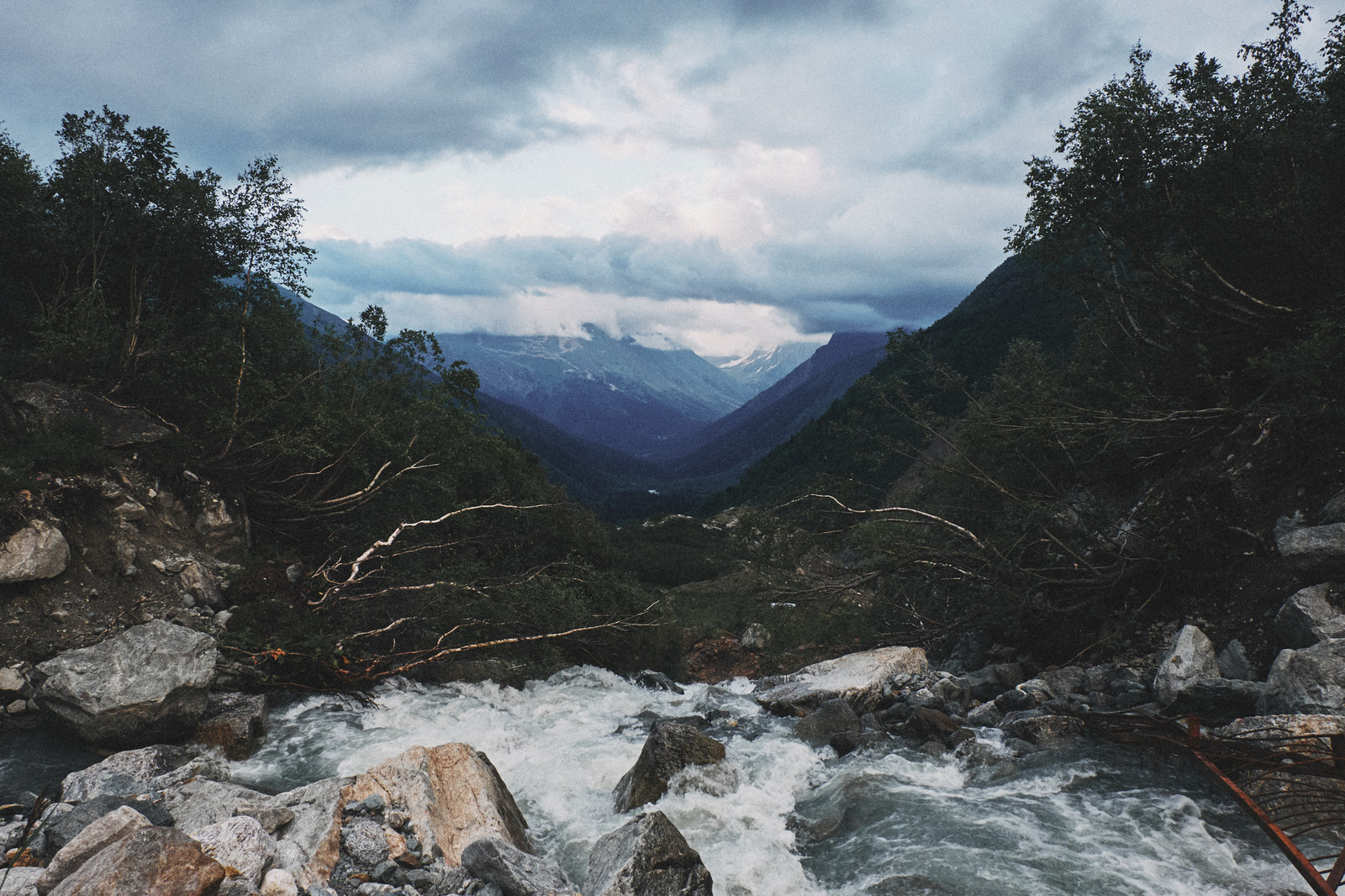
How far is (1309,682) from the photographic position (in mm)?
8742

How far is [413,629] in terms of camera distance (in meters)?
16.0

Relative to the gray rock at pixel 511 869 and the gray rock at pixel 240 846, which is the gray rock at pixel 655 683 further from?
the gray rock at pixel 240 846

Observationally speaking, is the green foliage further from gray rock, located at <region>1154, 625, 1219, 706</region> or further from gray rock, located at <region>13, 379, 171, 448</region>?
gray rock, located at <region>1154, 625, 1219, 706</region>

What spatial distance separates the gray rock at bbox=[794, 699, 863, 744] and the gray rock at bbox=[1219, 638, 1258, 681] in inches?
236

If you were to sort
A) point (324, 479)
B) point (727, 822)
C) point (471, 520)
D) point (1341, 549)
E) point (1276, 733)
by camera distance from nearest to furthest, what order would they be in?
point (1276, 733), point (727, 822), point (1341, 549), point (324, 479), point (471, 520)

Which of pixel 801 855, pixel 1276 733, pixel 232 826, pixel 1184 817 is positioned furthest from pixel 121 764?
pixel 1276 733

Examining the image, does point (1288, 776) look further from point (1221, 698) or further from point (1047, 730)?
point (1047, 730)

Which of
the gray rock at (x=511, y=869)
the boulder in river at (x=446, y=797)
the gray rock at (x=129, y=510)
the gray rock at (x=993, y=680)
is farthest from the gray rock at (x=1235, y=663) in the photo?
the gray rock at (x=129, y=510)

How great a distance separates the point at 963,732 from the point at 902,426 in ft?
270

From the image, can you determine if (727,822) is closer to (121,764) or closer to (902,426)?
(121,764)

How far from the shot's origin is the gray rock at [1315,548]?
9.95 m

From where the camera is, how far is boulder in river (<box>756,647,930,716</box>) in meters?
14.0

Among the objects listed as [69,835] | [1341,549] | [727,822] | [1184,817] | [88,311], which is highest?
[88,311]

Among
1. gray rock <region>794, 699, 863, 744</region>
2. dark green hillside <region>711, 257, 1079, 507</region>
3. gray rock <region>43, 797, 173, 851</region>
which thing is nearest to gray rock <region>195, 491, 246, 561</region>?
gray rock <region>43, 797, 173, 851</region>
